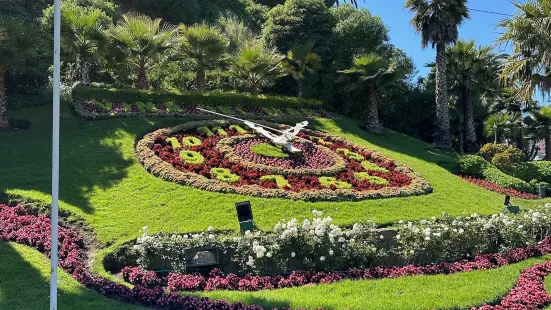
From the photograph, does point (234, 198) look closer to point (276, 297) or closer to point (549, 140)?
point (276, 297)

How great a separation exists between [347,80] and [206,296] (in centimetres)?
2065

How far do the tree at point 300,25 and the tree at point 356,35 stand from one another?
757 millimetres

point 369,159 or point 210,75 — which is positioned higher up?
point 210,75

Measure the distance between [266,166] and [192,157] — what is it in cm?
235

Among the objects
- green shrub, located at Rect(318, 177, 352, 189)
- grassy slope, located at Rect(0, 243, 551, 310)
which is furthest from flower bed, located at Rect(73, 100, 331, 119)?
grassy slope, located at Rect(0, 243, 551, 310)

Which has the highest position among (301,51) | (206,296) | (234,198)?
(301,51)

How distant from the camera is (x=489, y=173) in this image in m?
21.3

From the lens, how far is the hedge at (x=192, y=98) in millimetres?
A: 21281

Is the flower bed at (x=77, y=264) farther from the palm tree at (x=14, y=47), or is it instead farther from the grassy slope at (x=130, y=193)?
the palm tree at (x=14, y=47)

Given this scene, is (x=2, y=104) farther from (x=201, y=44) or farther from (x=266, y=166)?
(x=266, y=166)

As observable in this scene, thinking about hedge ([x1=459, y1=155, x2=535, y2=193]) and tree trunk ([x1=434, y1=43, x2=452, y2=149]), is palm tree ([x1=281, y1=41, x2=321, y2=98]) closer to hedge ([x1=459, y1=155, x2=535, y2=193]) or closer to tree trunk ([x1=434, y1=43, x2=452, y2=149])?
tree trunk ([x1=434, y1=43, x2=452, y2=149])

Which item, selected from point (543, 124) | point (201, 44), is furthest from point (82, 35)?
point (543, 124)

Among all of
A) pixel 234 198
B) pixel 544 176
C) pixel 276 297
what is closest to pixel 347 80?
pixel 544 176

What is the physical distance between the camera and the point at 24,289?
8.27 metres
